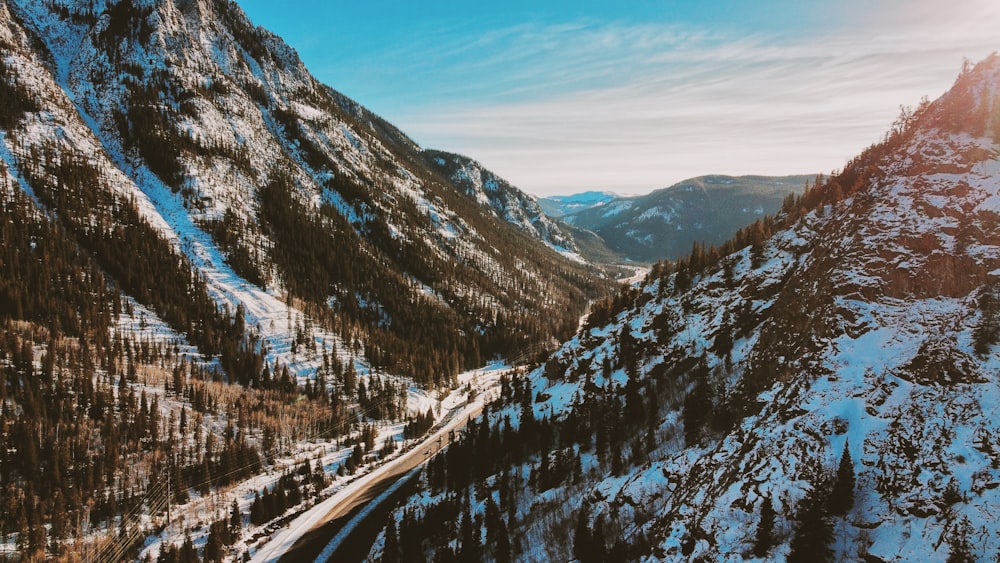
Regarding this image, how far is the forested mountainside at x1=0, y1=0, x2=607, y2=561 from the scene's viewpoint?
74.8 metres

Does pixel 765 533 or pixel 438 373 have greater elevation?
pixel 765 533

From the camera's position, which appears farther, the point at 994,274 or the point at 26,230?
the point at 26,230

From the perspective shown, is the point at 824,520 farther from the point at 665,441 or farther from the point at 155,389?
the point at 155,389

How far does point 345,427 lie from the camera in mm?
108438

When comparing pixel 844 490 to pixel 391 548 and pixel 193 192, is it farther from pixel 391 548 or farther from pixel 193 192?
pixel 193 192

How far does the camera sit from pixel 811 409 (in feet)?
75.1

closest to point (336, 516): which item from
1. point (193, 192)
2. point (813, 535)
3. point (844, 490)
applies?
point (813, 535)

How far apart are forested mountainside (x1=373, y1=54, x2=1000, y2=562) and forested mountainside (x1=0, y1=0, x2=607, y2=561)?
49.3m

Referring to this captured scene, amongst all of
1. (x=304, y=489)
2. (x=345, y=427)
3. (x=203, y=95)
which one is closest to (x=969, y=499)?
(x=304, y=489)

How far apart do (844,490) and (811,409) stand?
14.6ft

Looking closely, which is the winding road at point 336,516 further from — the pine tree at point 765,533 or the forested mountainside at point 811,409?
the pine tree at point 765,533

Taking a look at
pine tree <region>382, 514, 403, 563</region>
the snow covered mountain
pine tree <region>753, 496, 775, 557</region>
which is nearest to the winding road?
pine tree <region>382, 514, 403, 563</region>

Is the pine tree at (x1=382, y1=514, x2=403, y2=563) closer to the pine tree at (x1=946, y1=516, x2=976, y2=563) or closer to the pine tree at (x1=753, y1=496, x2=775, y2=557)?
the pine tree at (x1=753, y1=496, x2=775, y2=557)

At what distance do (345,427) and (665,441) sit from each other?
8991 centimetres
